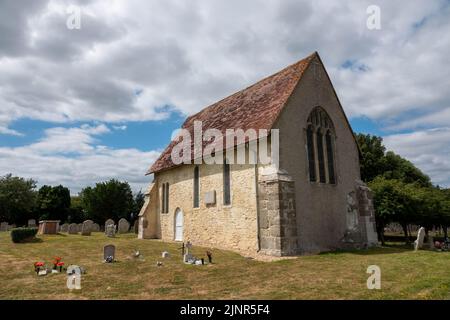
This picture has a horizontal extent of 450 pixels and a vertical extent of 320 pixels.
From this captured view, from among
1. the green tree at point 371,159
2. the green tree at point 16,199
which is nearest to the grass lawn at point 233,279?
the green tree at point 371,159

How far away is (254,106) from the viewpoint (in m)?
18.2

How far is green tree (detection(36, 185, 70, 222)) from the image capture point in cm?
4616

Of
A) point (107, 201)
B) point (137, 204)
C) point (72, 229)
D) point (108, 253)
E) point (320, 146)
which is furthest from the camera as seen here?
point (137, 204)

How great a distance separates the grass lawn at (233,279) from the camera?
24.8 feet

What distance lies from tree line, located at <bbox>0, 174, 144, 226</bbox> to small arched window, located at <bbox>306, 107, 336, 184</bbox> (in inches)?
1254

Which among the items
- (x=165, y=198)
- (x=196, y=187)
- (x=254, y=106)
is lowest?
(x=165, y=198)

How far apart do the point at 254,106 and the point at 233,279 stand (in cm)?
1101

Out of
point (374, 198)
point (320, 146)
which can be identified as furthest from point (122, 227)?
point (374, 198)

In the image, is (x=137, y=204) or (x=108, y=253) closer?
(x=108, y=253)

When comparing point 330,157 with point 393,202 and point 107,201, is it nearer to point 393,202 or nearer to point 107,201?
point 393,202

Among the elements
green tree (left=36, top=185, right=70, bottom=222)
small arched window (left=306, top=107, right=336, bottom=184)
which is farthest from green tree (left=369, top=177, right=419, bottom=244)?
green tree (left=36, top=185, right=70, bottom=222)

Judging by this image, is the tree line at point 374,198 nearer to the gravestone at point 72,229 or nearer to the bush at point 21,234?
the gravestone at point 72,229
